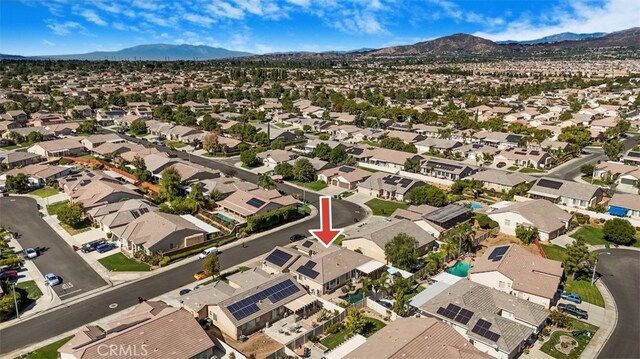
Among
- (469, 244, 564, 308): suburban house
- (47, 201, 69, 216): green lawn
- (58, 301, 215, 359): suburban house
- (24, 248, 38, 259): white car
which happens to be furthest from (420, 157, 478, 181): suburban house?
(24, 248, 38, 259): white car

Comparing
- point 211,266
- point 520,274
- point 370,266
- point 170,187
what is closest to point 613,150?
point 520,274

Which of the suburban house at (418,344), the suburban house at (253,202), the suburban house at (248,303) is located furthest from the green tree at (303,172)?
the suburban house at (418,344)

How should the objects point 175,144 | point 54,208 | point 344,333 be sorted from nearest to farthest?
point 344,333
point 54,208
point 175,144

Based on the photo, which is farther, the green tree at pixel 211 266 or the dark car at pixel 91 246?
the dark car at pixel 91 246

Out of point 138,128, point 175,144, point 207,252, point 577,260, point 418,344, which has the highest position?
point 138,128

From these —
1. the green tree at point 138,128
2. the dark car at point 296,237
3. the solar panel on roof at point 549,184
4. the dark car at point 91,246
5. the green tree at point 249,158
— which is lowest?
the dark car at point 296,237

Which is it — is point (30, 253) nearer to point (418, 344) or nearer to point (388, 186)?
point (418, 344)

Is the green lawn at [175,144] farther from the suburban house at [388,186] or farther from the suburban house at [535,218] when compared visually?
the suburban house at [535,218]
